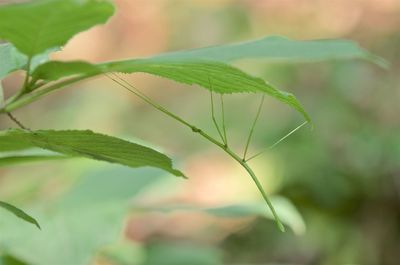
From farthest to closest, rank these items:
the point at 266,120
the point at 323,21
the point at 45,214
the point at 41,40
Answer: the point at 323,21
the point at 266,120
the point at 45,214
the point at 41,40

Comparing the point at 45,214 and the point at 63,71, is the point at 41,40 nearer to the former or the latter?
the point at 63,71

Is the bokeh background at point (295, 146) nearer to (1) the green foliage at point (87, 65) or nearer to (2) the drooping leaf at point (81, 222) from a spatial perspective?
(2) the drooping leaf at point (81, 222)

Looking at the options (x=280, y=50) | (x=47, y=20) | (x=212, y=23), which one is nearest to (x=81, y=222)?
(x=280, y=50)

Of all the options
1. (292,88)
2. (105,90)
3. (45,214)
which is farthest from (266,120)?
(45,214)

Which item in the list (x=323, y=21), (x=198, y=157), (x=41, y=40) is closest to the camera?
(x=41, y=40)

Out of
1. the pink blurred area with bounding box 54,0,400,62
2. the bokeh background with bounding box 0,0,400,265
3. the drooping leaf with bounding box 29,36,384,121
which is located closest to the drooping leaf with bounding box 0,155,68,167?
the drooping leaf with bounding box 29,36,384,121

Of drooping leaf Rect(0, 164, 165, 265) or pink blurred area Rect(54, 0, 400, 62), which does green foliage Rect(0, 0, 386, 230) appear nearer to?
drooping leaf Rect(0, 164, 165, 265)
